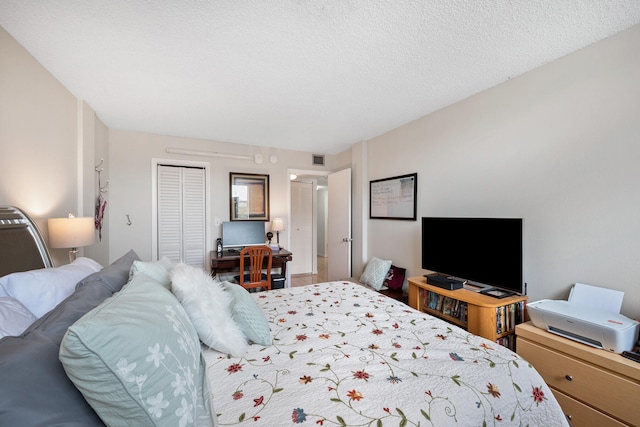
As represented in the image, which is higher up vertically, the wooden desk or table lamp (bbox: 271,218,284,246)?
table lamp (bbox: 271,218,284,246)

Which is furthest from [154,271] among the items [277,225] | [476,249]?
[277,225]

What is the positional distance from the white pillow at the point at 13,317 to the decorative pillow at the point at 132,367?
1.06 feet

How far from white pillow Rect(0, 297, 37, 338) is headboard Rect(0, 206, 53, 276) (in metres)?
0.64

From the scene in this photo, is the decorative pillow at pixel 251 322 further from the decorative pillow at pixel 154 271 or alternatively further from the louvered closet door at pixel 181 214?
the louvered closet door at pixel 181 214

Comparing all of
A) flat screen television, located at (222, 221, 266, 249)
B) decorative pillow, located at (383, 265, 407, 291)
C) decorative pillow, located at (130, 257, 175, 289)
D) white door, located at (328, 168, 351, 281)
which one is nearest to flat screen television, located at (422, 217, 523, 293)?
decorative pillow, located at (383, 265, 407, 291)

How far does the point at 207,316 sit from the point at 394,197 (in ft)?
8.81

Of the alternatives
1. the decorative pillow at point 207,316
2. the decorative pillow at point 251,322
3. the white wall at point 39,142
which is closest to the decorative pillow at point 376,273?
the decorative pillow at point 251,322

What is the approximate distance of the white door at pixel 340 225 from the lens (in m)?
3.96

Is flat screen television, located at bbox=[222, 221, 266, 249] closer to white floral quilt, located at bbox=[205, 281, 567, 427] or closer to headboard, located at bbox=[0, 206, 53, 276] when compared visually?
headboard, located at bbox=[0, 206, 53, 276]

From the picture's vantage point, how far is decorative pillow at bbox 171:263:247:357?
3.68 feet

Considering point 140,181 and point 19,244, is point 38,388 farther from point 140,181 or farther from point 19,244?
point 140,181

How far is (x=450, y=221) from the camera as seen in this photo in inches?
92.7

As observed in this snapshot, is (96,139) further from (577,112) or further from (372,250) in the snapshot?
(577,112)

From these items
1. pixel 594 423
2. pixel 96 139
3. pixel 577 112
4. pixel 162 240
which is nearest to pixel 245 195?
pixel 162 240
